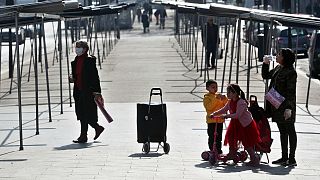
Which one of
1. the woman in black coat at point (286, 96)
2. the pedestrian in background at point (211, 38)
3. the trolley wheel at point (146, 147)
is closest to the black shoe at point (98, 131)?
the trolley wheel at point (146, 147)

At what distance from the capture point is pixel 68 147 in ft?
48.8

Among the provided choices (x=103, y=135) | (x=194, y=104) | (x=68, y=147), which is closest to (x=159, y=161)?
(x=68, y=147)

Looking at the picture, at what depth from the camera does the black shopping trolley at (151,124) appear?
13727 millimetres

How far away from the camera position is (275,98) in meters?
12.7

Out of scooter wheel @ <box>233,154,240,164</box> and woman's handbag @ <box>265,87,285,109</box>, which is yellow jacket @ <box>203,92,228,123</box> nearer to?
scooter wheel @ <box>233,154,240,164</box>

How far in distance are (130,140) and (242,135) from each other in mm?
3420

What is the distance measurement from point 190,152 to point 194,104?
7.46 meters

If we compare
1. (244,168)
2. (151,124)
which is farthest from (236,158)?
(151,124)

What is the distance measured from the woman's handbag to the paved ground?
0.91m

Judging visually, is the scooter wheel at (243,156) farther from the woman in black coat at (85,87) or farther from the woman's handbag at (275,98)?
the woman in black coat at (85,87)

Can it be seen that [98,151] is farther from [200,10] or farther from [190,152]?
[200,10]

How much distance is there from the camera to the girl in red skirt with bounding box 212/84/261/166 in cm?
1262

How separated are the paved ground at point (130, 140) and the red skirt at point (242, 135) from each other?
1.13 feet

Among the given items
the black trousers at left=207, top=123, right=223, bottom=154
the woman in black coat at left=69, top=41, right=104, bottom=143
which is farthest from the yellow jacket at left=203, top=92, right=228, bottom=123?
the woman in black coat at left=69, top=41, right=104, bottom=143
